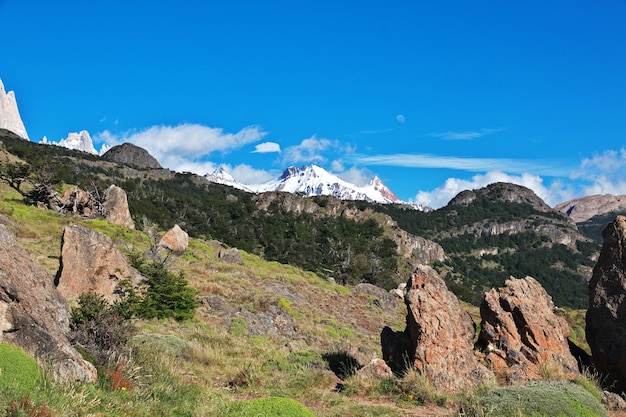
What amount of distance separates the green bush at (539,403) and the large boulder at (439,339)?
1.91 metres

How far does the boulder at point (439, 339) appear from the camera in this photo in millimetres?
12180

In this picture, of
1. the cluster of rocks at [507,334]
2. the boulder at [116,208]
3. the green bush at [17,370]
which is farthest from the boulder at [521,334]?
the boulder at [116,208]

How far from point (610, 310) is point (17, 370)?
15245 mm

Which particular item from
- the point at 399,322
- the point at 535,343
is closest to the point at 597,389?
the point at 535,343


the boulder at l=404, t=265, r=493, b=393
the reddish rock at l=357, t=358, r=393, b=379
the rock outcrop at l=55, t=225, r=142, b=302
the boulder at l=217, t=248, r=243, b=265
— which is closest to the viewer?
the boulder at l=404, t=265, r=493, b=393

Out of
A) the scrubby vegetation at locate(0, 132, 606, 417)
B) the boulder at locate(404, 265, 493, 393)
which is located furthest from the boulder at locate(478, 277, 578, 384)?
the boulder at locate(404, 265, 493, 393)

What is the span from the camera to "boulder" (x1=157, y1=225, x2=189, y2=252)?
3505cm

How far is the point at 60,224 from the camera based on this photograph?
33.3 meters

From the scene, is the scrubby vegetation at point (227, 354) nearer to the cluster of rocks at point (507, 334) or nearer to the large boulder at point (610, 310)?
the cluster of rocks at point (507, 334)

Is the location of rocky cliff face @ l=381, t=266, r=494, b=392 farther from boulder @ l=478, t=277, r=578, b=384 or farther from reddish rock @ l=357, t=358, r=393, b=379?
boulder @ l=478, t=277, r=578, b=384

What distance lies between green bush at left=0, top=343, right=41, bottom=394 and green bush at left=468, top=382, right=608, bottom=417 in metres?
7.57

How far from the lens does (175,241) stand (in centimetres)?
3603

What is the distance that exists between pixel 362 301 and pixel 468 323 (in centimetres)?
2084

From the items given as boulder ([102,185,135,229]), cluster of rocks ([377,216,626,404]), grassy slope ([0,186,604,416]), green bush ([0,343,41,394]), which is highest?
boulder ([102,185,135,229])
